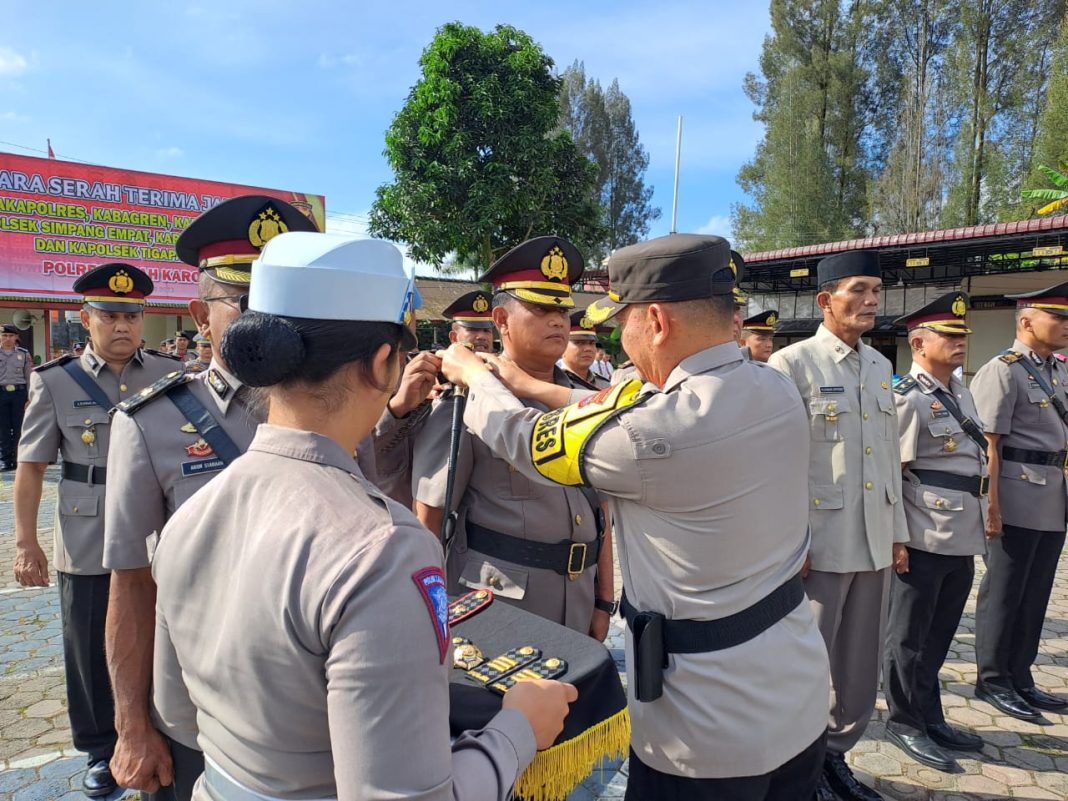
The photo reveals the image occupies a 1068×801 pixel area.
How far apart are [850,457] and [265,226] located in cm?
281

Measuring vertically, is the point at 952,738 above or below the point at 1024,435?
below

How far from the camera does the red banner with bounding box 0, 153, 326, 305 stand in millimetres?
17047

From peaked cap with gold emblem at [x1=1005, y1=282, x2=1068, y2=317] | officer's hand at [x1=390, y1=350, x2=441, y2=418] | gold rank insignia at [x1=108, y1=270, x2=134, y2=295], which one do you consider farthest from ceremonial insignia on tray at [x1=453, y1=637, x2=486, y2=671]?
peaked cap with gold emblem at [x1=1005, y1=282, x2=1068, y2=317]

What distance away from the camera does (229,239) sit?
2.10 metres

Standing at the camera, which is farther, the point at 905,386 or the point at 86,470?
the point at 905,386

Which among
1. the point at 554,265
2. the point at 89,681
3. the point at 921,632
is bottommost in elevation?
the point at 89,681

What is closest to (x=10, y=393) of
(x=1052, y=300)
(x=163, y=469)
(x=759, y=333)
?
(x=759, y=333)

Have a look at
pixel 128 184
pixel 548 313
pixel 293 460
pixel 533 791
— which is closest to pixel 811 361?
pixel 548 313

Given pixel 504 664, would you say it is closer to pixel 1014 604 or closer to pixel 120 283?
pixel 120 283

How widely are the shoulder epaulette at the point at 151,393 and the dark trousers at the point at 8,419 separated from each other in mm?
11957

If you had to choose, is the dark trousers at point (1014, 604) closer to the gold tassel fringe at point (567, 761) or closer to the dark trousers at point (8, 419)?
the gold tassel fringe at point (567, 761)

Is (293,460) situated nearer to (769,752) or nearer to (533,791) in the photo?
(533,791)

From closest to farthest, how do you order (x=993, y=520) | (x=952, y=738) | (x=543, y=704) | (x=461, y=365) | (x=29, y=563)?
(x=543, y=704) → (x=461, y=365) → (x=29, y=563) → (x=952, y=738) → (x=993, y=520)

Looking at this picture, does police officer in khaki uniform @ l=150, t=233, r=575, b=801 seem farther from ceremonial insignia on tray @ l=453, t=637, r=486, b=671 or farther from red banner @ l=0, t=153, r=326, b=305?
red banner @ l=0, t=153, r=326, b=305
